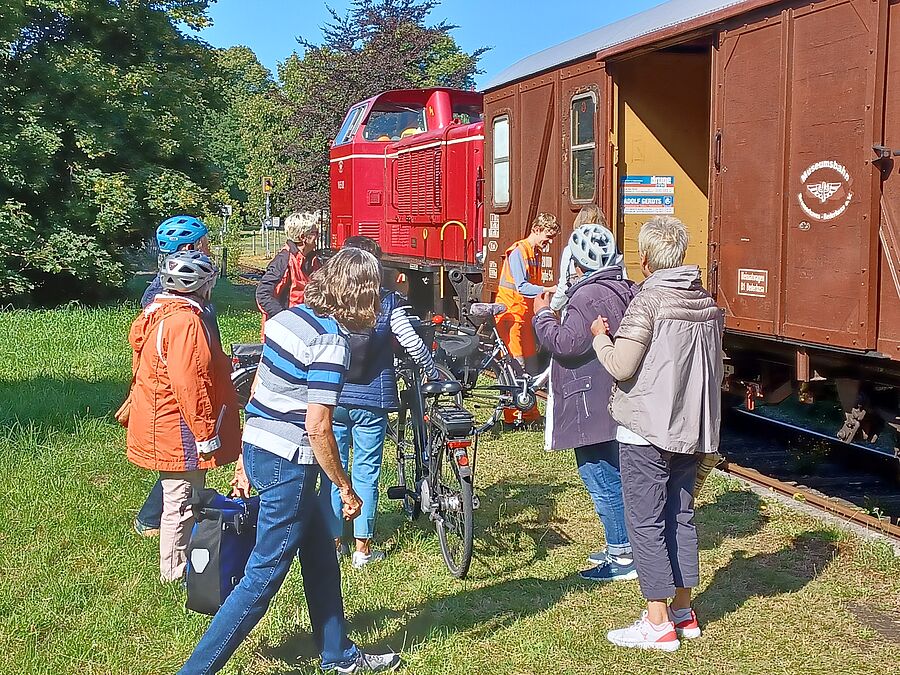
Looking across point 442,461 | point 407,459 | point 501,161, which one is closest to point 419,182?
point 501,161

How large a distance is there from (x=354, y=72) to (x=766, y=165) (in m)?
24.4

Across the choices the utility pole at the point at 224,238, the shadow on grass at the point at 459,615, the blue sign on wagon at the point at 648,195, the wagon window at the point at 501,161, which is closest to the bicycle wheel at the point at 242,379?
the shadow on grass at the point at 459,615

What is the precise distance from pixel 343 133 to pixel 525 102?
8491mm

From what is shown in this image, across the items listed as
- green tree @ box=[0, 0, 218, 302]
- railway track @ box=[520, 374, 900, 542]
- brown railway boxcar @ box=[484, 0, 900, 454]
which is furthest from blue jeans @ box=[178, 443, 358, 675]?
green tree @ box=[0, 0, 218, 302]

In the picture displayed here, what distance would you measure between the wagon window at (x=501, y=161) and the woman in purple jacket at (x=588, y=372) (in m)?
6.02

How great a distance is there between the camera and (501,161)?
1178 centimetres

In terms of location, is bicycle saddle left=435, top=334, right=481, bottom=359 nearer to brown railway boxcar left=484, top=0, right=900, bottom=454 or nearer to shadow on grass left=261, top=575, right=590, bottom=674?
shadow on grass left=261, top=575, right=590, bottom=674

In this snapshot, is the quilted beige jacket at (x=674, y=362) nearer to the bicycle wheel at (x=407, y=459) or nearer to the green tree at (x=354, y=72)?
the bicycle wheel at (x=407, y=459)

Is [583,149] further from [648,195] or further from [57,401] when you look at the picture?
[57,401]

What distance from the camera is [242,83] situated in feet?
237

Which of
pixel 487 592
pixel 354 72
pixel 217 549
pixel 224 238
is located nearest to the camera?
pixel 217 549

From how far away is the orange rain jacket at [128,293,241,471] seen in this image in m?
5.08

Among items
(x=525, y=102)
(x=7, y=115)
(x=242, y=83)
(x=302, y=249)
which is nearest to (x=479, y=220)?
(x=525, y=102)

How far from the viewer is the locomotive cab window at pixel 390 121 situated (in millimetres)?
17672
